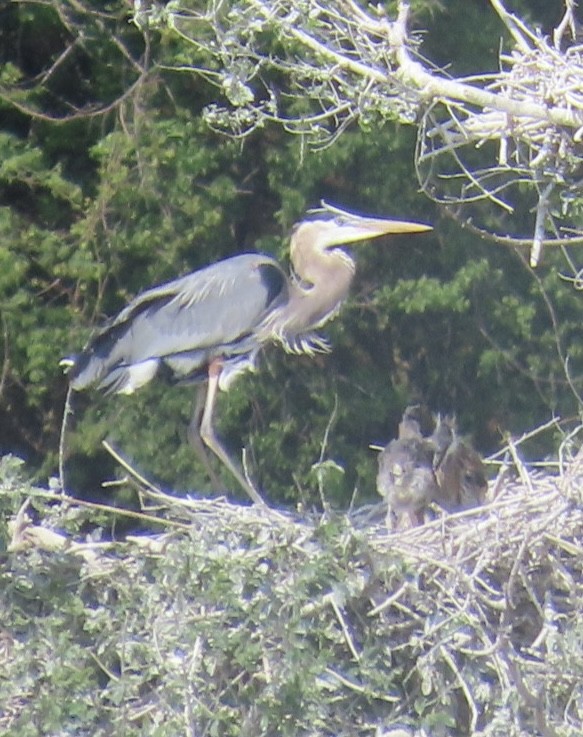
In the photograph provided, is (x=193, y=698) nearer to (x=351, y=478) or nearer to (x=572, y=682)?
(x=572, y=682)

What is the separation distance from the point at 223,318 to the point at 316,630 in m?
2.36

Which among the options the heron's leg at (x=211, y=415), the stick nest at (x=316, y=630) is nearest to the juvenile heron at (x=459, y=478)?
the stick nest at (x=316, y=630)

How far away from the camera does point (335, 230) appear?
6.95m

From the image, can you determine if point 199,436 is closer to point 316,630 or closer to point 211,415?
point 211,415

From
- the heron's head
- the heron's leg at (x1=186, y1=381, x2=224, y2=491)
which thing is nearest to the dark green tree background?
the heron's leg at (x1=186, y1=381, x2=224, y2=491)

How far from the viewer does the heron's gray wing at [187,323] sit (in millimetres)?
6590

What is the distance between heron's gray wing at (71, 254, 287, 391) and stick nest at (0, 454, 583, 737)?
1770 mm

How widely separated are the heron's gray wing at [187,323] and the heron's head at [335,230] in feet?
0.63

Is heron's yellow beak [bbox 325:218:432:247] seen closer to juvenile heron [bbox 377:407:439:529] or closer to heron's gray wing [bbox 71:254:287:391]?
heron's gray wing [bbox 71:254:287:391]

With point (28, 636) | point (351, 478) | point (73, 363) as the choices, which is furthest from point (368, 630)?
point (351, 478)

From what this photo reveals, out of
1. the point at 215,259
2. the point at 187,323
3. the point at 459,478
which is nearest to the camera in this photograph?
the point at 459,478

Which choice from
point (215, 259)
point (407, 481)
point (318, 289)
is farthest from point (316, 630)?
point (215, 259)

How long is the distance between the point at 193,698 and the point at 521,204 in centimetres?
442

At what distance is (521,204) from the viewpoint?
8469 mm
